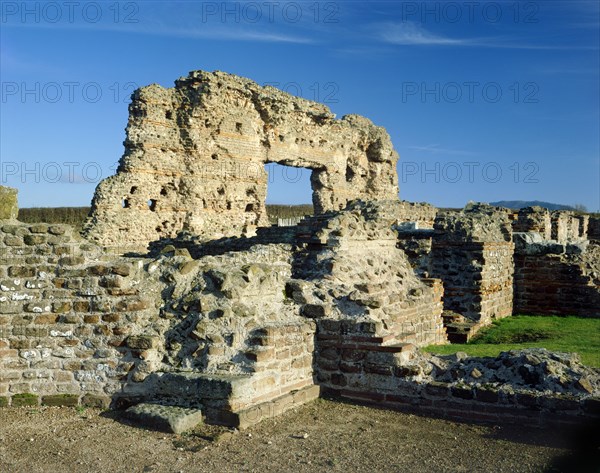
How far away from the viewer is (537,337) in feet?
30.0

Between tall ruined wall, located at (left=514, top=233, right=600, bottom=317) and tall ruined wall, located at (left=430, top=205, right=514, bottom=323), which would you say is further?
tall ruined wall, located at (left=514, top=233, right=600, bottom=317)

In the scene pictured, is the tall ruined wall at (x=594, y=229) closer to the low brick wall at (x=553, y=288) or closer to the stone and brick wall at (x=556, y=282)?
the stone and brick wall at (x=556, y=282)

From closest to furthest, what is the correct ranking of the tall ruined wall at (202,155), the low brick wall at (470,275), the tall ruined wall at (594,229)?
the low brick wall at (470,275) → the tall ruined wall at (202,155) → the tall ruined wall at (594,229)

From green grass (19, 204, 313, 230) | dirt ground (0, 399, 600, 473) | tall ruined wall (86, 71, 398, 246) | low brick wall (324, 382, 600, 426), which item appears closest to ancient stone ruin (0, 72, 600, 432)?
low brick wall (324, 382, 600, 426)

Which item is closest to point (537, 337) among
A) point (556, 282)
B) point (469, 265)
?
point (469, 265)

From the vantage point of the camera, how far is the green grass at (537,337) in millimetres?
7789

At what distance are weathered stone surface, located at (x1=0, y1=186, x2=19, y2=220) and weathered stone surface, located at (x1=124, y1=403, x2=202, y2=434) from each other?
92.0 inches

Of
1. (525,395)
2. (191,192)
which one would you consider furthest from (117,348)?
(191,192)

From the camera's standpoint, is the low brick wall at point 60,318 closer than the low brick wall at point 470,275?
Yes

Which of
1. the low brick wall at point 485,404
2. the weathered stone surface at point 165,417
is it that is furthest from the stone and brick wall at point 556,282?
the weathered stone surface at point 165,417

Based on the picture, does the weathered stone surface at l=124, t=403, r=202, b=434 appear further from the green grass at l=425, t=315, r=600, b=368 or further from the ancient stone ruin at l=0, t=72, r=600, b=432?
the green grass at l=425, t=315, r=600, b=368

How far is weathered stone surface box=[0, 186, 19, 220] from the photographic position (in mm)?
6023

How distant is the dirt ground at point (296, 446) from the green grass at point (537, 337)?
104 inches

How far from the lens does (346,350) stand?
593 cm
